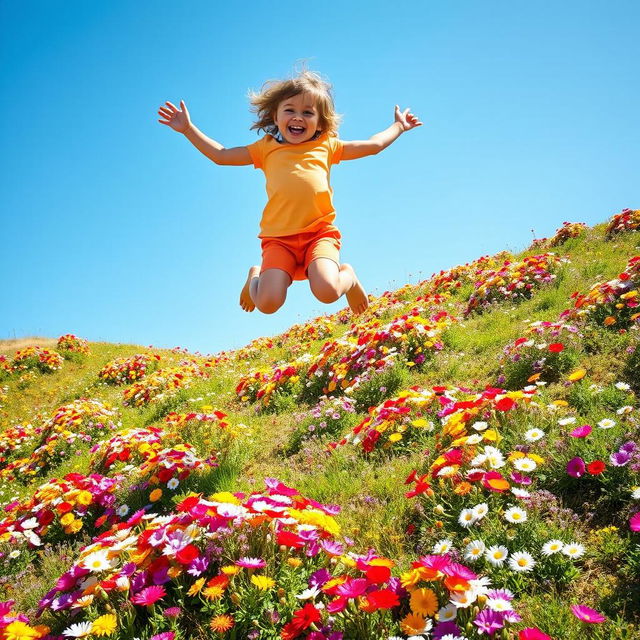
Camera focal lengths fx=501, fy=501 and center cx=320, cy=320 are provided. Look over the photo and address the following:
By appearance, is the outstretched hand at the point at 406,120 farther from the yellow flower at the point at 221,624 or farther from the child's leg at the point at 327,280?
the yellow flower at the point at 221,624

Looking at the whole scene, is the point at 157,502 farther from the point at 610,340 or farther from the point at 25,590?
the point at 610,340

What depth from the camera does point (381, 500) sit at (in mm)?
3648

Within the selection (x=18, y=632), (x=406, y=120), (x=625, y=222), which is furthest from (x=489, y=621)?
(x=625, y=222)

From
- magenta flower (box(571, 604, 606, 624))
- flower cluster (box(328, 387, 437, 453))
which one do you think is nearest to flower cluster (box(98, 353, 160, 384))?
flower cluster (box(328, 387, 437, 453))

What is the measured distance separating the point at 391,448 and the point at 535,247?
899cm

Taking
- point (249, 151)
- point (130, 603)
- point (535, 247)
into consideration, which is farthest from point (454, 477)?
point (535, 247)

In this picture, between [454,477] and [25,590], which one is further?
[25,590]

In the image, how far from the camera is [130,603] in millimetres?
2443

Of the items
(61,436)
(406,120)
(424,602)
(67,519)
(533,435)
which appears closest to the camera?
(424,602)

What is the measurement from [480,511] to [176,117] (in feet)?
16.5

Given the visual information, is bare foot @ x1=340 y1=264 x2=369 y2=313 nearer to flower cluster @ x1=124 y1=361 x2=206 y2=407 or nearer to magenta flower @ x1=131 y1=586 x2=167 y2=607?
magenta flower @ x1=131 y1=586 x2=167 y2=607

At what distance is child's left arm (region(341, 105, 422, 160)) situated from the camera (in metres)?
5.83

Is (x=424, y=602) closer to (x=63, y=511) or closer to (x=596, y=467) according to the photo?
(x=596, y=467)

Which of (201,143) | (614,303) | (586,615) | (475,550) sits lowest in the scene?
(586,615)
